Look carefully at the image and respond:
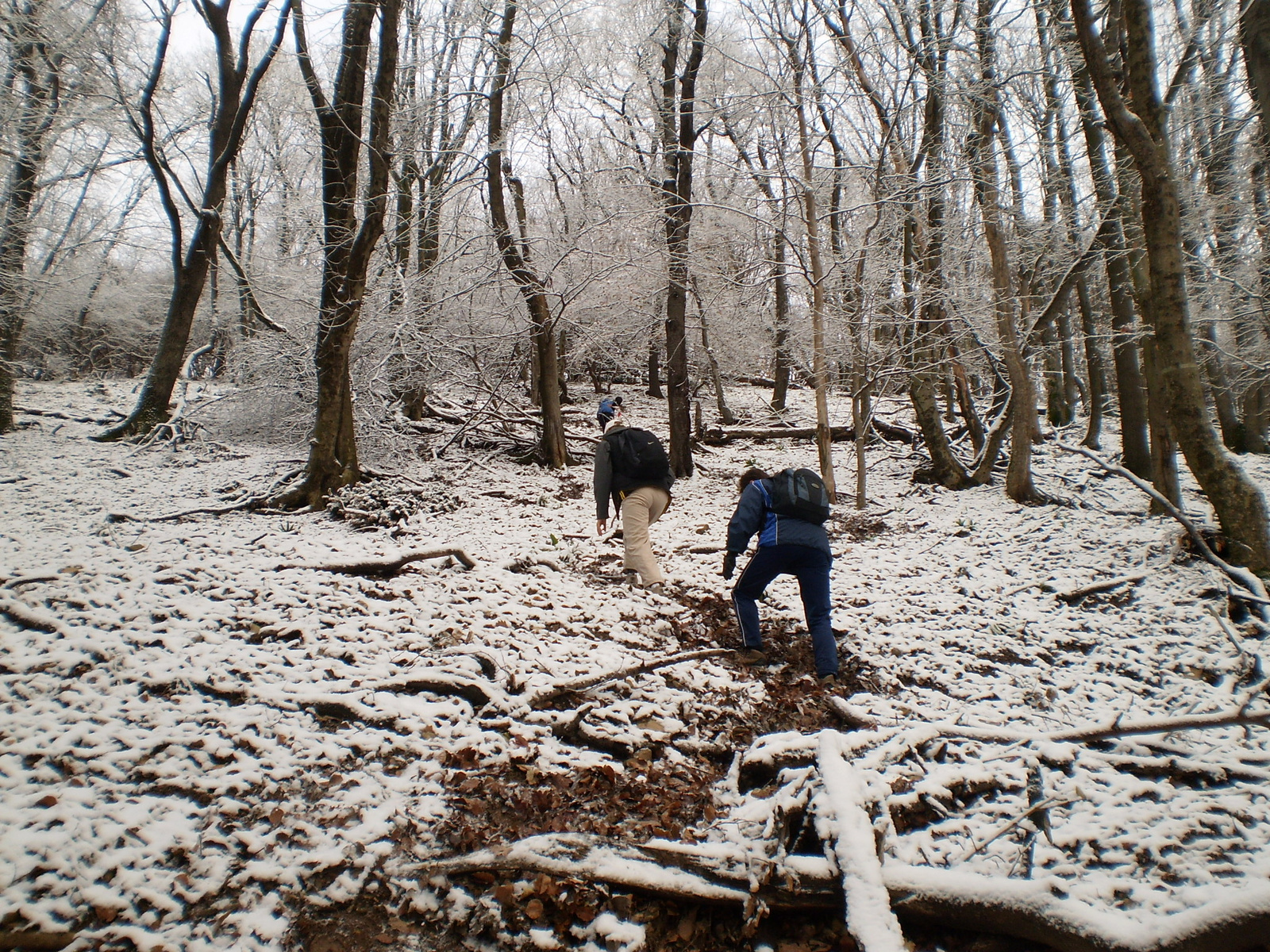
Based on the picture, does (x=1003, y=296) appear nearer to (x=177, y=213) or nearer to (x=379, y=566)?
(x=379, y=566)

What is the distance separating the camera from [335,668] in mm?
3371

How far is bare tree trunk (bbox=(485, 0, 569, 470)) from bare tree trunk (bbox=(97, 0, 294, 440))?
3557mm

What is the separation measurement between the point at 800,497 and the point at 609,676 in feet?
5.63

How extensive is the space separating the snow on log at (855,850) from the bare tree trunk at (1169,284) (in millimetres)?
4635

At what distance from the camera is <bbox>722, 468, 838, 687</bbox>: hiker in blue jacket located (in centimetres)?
395

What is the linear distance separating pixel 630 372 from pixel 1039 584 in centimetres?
1899

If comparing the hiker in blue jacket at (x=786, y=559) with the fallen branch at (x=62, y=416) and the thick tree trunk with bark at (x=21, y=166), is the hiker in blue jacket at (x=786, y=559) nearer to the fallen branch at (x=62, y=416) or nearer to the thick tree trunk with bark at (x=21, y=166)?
the thick tree trunk with bark at (x=21, y=166)

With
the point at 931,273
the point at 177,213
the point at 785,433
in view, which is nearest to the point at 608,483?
the point at 931,273

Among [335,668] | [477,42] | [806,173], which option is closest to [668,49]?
[477,42]

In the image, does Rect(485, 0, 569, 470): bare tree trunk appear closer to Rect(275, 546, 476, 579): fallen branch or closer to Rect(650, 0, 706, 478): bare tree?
Rect(650, 0, 706, 478): bare tree

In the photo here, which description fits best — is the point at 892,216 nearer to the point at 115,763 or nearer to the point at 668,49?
the point at 668,49

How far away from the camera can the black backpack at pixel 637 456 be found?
5.54 meters

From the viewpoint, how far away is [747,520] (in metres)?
4.10

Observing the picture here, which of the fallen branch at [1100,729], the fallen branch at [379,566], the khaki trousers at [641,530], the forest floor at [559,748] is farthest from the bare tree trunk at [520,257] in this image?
the fallen branch at [1100,729]
